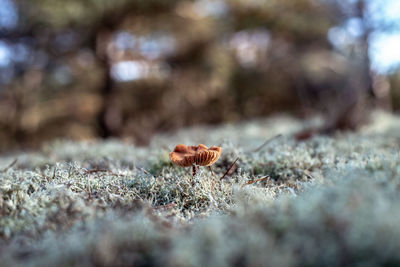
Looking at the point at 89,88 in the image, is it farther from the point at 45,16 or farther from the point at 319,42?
the point at 319,42

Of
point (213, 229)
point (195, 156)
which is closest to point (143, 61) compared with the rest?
point (195, 156)

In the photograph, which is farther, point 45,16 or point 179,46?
point 179,46

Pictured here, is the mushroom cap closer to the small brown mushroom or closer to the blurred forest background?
the small brown mushroom

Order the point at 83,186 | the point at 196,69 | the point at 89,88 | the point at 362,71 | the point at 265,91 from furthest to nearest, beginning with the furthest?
1. the point at 265,91
2. the point at 89,88
3. the point at 196,69
4. the point at 362,71
5. the point at 83,186

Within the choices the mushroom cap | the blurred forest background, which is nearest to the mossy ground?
the mushroom cap

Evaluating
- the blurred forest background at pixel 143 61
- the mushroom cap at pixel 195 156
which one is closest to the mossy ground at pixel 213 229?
the mushroom cap at pixel 195 156

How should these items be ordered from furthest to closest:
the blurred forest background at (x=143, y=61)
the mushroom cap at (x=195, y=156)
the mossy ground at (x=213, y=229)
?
the blurred forest background at (x=143, y=61), the mushroom cap at (x=195, y=156), the mossy ground at (x=213, y=229)

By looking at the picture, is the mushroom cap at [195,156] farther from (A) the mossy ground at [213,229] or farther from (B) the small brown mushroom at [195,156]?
(A) the mossy ground at [213,229]

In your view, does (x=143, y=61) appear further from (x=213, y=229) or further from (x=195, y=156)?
(x=213, y=229)

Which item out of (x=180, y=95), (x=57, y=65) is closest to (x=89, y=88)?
(x=57, y=65)
